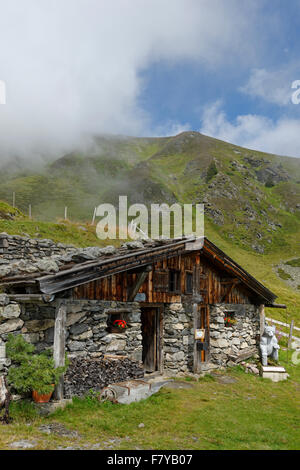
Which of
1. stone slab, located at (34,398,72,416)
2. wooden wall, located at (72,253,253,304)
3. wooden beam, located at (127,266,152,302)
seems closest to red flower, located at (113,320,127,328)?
wooden wall, located at (72,253,253,304)

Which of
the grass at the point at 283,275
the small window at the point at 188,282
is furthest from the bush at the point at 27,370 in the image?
the grass at the point at 283,275

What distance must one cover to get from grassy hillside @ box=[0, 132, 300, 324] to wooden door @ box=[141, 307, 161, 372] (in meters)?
10.5

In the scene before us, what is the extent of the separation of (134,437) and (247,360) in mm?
9732

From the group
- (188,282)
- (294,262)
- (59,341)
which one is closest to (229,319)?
(188,282)

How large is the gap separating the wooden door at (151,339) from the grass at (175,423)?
2.05 m

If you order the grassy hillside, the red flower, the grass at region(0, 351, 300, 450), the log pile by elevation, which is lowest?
the grass at region(0, 351, 300, 450)

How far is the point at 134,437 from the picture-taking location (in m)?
6.80

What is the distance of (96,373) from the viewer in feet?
30.0

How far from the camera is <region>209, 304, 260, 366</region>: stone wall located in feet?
46.9

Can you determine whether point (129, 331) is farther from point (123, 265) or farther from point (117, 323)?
point (123, 265)

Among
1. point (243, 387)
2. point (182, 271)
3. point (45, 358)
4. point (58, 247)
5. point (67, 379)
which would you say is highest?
point (58, 247)

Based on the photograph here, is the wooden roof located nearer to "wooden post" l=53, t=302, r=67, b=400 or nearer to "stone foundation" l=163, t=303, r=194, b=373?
"wooden post" l=53, t=302, r=67, b=400
